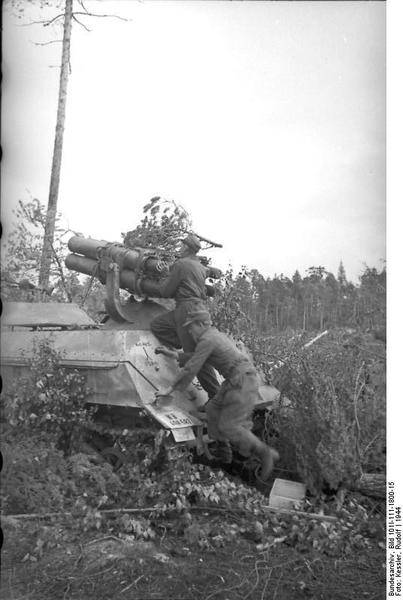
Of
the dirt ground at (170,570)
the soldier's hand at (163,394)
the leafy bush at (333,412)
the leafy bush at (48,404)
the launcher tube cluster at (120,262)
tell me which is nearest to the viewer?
the dirt ground at (170,570)

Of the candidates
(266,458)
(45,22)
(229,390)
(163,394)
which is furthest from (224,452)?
(45,22)

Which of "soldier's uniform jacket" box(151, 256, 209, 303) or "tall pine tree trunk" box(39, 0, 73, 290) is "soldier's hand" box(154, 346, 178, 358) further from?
"tall pine tree trunk" box(39, 0, 73, 290)

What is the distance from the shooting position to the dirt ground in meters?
4.05

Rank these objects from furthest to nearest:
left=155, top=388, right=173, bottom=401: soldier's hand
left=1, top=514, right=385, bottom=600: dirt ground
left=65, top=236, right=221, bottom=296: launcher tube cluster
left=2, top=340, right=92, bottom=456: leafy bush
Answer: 1. left=65, top=236, right=221, bottom=296: launcher tube cluster
2. left=155, top=388, right=173, bottom=401: soldier's hand
3. left=2, top=340, right=92, bottom=456: leafy bush
4. left=1, top=514, right=385, bottom=600: dirt ground

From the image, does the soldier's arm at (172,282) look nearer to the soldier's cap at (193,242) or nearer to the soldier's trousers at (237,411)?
the soldier's cap at (193,242)

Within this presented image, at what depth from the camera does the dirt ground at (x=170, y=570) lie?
405cm

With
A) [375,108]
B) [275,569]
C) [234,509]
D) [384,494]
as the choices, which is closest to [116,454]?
[234,509]

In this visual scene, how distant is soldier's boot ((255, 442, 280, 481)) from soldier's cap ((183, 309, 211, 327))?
995 millimetres

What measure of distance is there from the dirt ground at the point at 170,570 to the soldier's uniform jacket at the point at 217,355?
117cm

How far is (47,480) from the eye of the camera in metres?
4.41

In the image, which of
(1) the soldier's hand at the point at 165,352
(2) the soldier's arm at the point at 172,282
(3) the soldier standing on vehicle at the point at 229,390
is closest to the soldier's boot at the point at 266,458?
(3) the soldier standing on vehicle at the point at 229,390

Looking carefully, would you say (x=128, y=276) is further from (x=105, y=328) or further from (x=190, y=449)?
(x=190, y=449)

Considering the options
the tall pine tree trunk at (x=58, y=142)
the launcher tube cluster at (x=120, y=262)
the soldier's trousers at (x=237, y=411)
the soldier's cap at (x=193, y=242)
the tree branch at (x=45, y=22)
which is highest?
the tree branch at (x=45, y=22)

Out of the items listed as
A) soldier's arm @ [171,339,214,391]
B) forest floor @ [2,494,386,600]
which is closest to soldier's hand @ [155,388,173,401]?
soldier's arm @ [171,339,214,391]
